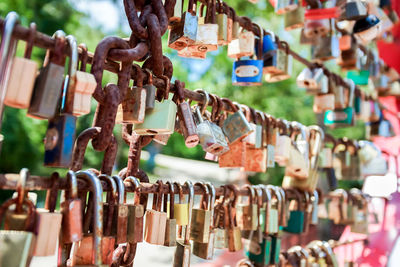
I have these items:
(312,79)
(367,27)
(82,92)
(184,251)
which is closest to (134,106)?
(82,92)

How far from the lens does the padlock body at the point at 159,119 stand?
0.74 m

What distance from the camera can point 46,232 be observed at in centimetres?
55

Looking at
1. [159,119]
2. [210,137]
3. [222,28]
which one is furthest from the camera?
[222,28]

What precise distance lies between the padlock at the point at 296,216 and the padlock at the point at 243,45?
577mm

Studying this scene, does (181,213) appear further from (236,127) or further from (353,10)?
(353,10)

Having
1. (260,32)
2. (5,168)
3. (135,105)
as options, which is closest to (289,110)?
(5,168)

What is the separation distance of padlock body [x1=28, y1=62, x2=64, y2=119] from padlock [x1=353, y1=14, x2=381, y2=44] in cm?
129

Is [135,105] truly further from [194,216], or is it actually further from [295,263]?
[295,263]

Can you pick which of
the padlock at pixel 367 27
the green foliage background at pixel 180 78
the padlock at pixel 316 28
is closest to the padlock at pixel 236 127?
the padlock at pixel 316 28


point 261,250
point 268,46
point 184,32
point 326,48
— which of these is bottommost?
point 261,250

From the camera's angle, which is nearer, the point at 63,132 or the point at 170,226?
the point at 63,132

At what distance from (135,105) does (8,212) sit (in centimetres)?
29

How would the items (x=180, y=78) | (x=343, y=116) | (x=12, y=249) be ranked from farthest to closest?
(x=180, y=78) < (x=343, y=116) < (x=12, y=249)

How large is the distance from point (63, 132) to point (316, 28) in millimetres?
1210
